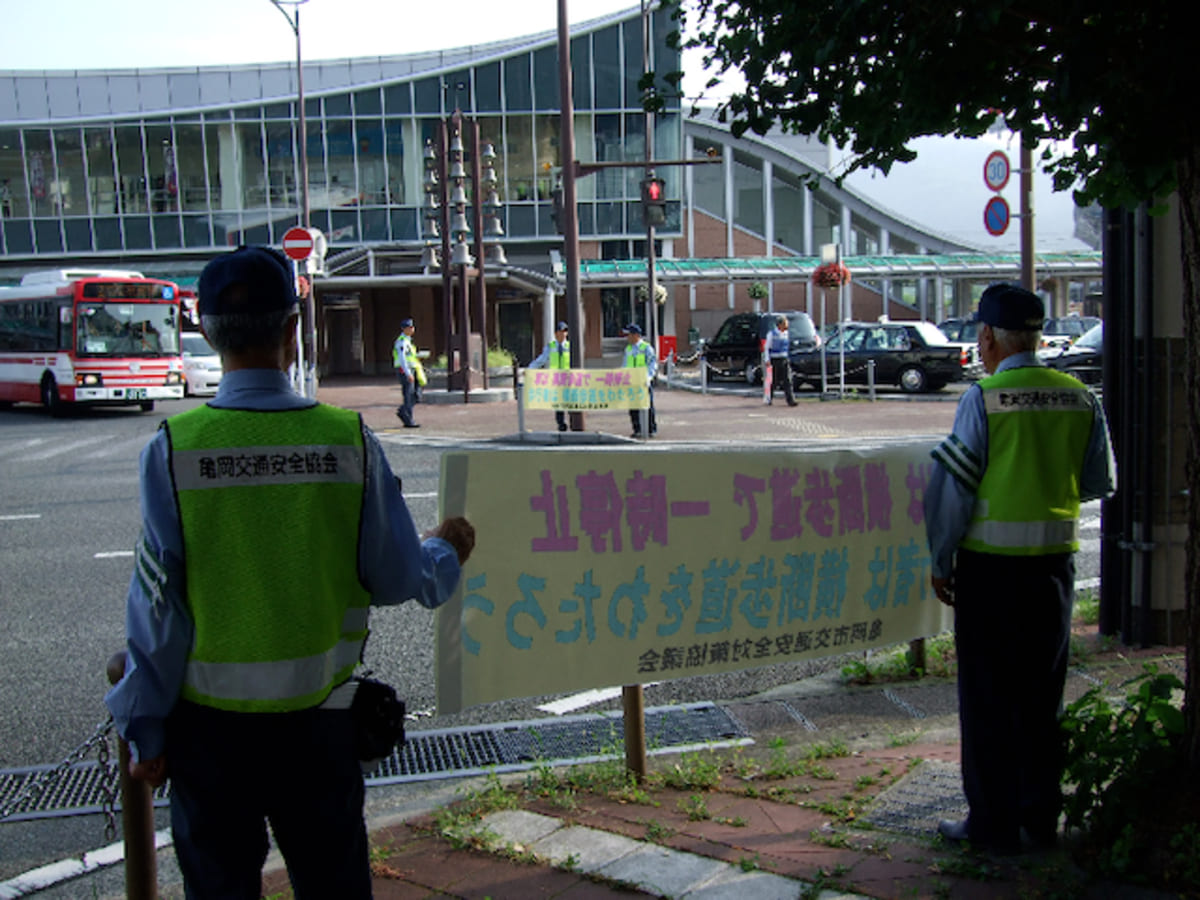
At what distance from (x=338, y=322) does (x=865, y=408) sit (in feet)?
91.5

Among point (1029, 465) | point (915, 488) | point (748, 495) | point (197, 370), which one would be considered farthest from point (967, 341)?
point (1029, 465)

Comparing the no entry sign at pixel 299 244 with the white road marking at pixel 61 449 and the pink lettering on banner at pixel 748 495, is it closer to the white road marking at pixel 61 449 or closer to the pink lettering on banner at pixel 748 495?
the white road marking at pixel 61 449

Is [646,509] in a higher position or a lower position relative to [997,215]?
lower

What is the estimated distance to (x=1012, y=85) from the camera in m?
3.33

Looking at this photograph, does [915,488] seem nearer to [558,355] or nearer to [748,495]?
[748,495]

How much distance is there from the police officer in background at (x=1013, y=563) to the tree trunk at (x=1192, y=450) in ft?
1.07

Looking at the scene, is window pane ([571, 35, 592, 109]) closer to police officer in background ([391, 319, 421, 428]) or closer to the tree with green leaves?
police officer in background ([391, 319, 421, 428])

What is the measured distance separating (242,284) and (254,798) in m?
1.03

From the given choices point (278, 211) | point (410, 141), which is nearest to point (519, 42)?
point (410, 141)

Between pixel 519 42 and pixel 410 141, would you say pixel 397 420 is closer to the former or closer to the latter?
pixel 410 141

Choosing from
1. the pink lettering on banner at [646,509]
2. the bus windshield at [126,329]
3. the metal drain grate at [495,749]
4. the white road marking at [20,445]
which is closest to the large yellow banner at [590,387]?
the white road marking at [20,445]

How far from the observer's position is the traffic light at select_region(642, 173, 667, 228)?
2681 centimetres

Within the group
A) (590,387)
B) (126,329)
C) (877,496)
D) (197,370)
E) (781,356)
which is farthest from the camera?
(197,370)

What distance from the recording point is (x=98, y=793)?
14.7ft
